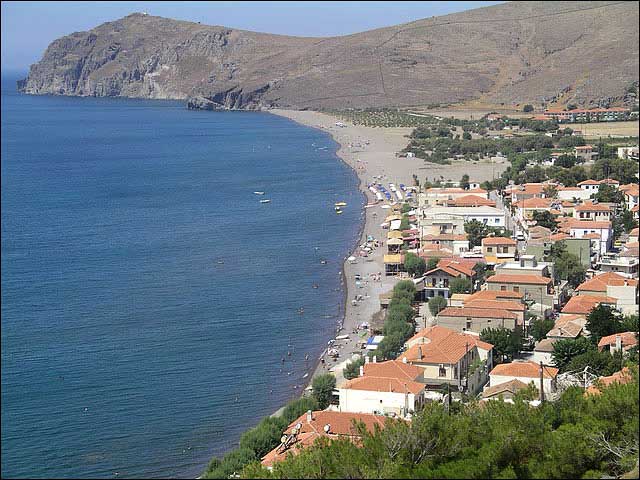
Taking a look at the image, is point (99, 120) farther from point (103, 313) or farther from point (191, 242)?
point (103, 313)

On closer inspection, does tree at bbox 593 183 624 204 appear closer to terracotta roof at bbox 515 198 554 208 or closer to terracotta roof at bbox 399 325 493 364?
terracotta roof at bbox 515 198 554 208

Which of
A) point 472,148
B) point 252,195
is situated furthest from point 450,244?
point 472,148

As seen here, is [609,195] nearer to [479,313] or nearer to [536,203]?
[536,203]

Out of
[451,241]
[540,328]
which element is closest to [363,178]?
[451,241]

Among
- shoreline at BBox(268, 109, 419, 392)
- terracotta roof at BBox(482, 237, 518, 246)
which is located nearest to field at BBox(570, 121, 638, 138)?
shoreline at BBox(268, 109, 419, 392)

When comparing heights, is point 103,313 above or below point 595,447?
below

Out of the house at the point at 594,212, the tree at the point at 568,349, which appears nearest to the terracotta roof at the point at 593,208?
the house at the point at 594,212

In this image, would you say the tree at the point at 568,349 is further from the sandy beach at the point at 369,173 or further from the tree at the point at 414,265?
the tree at the point at 414,265
